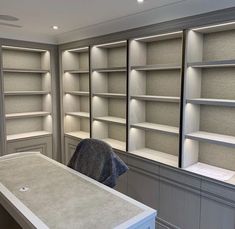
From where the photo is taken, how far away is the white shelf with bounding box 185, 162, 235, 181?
2.22 meters

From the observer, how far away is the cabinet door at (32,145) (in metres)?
3.79

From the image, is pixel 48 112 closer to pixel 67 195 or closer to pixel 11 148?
pixel 11 148

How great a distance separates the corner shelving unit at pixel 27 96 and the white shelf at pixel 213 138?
270cm

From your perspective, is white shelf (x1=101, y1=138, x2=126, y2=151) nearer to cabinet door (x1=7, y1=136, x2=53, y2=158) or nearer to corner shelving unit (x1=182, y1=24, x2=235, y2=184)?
corner shelving unit (x1=182, y1=24, x2=235, y2=184)

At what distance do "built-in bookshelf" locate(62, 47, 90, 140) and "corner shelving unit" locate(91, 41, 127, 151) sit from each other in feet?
1.43

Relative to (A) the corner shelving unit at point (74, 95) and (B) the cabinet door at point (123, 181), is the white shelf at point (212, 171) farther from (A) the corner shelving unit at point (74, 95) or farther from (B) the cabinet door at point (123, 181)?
(A) the corner shelving unit at point (74, 95)

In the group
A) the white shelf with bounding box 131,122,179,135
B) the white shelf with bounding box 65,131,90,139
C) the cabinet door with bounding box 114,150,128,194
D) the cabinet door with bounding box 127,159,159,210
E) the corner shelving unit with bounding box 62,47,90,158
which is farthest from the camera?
the corner shelving unit with bounding box 62,47,90,158

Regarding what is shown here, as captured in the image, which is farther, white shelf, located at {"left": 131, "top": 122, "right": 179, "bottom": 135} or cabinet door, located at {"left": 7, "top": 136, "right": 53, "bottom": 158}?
cabinet door, located at {"left": 7, "top": 136, "right": 53, "bottom": 158}

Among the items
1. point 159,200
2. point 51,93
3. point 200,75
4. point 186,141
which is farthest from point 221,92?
point 51,93

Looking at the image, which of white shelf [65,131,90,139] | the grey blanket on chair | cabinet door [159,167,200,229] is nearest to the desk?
the grey blanket on chair

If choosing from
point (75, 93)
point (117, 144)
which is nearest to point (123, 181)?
point (117, 144)

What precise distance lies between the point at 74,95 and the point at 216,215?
9.96 ft

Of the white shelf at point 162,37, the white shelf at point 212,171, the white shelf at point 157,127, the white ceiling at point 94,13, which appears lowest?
the white shelf at point 212,171

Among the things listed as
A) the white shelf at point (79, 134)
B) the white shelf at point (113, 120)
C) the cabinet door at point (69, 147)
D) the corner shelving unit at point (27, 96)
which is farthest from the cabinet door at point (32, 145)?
the white shelf at point (113, 120)
